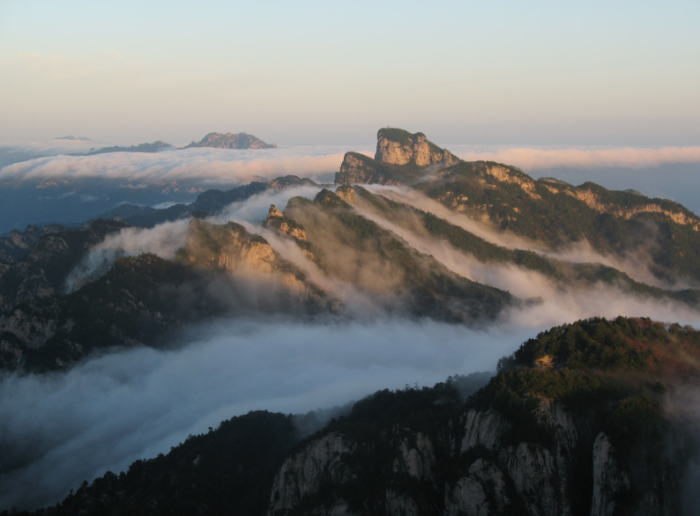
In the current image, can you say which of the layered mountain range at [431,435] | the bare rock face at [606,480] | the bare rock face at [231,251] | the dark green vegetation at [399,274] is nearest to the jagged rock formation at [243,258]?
the bare rock face at [231,251]

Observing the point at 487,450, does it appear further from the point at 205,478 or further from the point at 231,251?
the point at 231,251

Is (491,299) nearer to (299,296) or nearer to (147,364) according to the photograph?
(299,296)

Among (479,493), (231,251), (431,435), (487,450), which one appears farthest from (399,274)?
(479,493)

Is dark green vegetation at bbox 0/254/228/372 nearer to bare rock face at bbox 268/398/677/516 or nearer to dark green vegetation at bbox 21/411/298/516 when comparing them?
dark green vegetation at bbox 21/411/298/516

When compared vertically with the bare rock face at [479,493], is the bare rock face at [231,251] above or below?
above

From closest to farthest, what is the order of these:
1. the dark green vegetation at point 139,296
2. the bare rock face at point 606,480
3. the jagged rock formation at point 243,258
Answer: the bare rock face at point 606,480 < the dark green vegetation at point 139,296 < the jagged rock formation at point 243,258

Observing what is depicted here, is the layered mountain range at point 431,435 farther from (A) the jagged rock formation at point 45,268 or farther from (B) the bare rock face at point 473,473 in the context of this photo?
(A) the jagged rock formation at point 45,268

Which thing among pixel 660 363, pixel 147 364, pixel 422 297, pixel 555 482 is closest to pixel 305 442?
pixel 555 482

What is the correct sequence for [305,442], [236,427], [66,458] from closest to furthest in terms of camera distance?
Result: [305,442]
[236,427]
[66,458]

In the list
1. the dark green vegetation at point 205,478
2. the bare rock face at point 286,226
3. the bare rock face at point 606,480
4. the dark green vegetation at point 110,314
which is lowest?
the dark green vegetation at point 205,478
